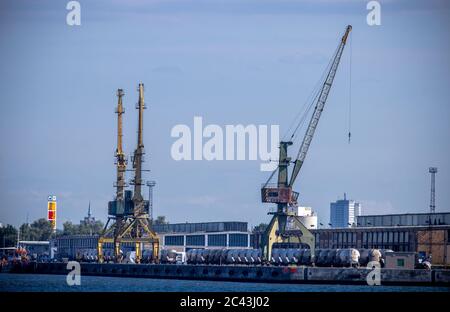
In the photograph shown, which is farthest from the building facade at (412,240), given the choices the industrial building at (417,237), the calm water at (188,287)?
the calm water at (188,287)

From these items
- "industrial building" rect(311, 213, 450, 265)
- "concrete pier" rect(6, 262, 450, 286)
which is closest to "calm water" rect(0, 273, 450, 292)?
"concrete pier" rect(6, 262, 450, 286)

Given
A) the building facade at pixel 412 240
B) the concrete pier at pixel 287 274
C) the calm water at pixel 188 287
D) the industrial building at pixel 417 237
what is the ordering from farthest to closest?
the industrial building at pixel 417 237 < the building facade at pixel 412 240 < the concrete pier at pixel 287 274 < the calm water at pixel 188 287

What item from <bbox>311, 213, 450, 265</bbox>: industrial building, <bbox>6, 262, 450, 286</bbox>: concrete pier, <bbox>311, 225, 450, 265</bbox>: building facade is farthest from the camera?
<bbox>311, 213, 450, 265</bbox>: industrial building

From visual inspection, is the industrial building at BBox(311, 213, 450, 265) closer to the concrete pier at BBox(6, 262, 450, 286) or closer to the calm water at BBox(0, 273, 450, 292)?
the concrete pier at BBox(6, 262, 450, 286)

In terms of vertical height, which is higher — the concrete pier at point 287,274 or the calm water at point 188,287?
the concrete pier at point 287,274

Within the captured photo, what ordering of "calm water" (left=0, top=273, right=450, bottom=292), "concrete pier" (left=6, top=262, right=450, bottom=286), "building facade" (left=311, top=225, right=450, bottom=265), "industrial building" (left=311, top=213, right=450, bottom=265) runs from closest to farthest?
"calm water" (left=0, top=273, right=450, bottom=292)
"concrete pier" (left=6, top=262, right=450, bottom=286)
"building facade" (left=311, top=225, right=450, bottom=265)
"industrial building" (left=311, top=213, right=450, bottom=265)

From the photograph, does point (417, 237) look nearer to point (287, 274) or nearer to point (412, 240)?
point (412, 240)

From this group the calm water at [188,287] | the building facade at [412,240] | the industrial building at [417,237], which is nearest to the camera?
the calm water at [188,287]

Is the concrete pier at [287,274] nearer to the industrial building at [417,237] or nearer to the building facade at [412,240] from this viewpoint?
the building facade at [412,240]

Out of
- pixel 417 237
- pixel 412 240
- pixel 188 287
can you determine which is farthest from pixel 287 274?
pixel 412 240

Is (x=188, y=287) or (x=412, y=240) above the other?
Answer: (x=412, y=240)
